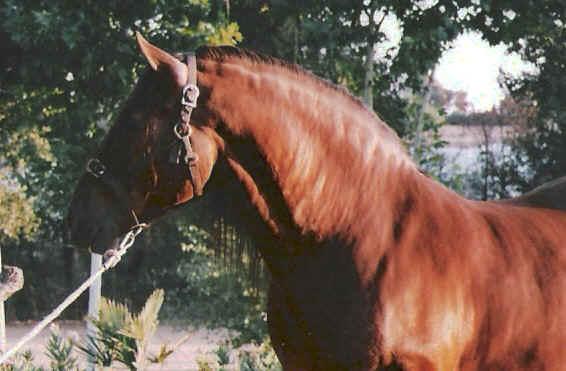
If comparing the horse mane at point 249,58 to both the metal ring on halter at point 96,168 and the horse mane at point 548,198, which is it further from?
the horse mane at point 548,198

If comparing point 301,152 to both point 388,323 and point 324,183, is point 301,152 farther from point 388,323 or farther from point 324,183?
point 388,323

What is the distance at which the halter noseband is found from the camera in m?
2.72

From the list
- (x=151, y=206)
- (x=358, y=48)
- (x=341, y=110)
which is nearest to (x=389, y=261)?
(x=341, y=110)

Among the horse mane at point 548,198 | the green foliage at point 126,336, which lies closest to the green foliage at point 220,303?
the green foliage at point 126,336

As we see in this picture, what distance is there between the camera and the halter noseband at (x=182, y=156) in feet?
8.92

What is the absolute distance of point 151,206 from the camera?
110 inches

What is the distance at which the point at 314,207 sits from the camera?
2844 millimetres

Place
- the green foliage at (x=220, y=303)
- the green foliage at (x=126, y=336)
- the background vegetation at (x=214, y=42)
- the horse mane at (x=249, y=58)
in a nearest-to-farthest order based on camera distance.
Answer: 1. the horse mane at (x=249, y=58)
2. the green foliage at (x=126, y=336)
3. the background vegetation at (x=214, y=42)
4. the green foliage at (x=220, y=303)

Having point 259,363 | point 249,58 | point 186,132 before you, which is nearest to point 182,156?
point 186,132

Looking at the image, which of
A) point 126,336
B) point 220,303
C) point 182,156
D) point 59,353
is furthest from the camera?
point 220,303

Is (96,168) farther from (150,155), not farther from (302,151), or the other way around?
(302,151)

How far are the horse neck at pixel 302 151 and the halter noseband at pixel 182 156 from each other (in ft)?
0.20

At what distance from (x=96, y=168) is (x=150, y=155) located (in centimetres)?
17

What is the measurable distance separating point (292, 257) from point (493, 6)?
3.62 meters
